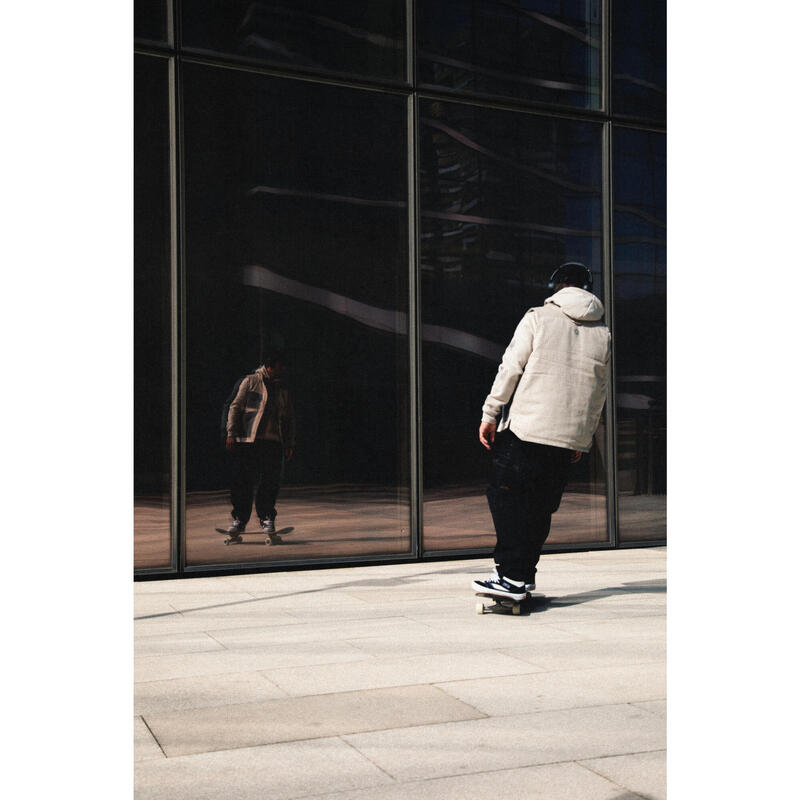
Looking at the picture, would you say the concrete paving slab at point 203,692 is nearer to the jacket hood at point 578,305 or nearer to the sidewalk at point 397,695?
the sidewalk at point 397,695

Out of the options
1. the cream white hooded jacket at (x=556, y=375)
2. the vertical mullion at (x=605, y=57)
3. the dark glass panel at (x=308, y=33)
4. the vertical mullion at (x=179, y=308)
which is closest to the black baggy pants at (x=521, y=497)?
the cream white hooded jacket at (x=556, y=375)

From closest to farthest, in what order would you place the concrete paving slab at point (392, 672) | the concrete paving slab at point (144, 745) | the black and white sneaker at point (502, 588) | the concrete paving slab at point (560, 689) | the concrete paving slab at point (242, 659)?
the concrete paving slab at point (144, 745)
the concrete paving slab at point (560, 689)
the concrete paving slab at point (392, 672)
the concrete paving slab at point (242, 659)
the black and white sneaker at point (502, 588)

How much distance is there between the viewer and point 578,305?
588 centimetres

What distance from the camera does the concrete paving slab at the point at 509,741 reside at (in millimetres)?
3195

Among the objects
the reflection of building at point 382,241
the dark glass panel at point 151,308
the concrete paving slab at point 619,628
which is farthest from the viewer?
the reflection of building at point 382,241

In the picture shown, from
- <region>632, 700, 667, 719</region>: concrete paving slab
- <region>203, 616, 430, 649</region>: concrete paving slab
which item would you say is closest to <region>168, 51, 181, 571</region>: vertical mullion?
<region>203, 616, 430, 649</region>: concrete paving slab

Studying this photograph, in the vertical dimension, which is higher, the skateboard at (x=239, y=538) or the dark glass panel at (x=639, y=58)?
the dark glass panel at (x=639, y=58)

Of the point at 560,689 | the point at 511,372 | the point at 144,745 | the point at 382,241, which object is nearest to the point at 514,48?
the point at 382,241

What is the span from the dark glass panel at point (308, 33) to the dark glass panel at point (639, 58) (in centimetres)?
225

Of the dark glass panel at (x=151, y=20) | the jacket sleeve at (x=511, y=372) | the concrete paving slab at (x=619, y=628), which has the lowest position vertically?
the concrete paving slab at (x=619, y=628)
